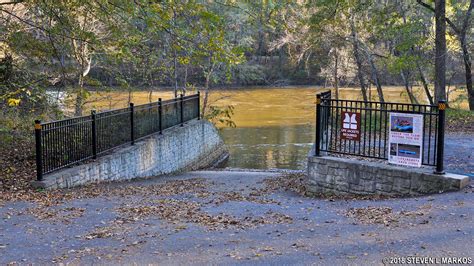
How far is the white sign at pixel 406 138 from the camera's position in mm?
7644

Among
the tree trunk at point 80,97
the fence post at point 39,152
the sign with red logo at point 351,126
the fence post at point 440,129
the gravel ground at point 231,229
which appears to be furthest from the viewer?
the tree trunk at point 80,97

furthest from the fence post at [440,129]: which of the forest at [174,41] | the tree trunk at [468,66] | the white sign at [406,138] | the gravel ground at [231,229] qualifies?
the tree trunk at [468,66]

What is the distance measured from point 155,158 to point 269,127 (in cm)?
1512

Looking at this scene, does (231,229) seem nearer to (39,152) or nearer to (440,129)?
(440,129)

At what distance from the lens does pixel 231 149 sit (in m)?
22.7

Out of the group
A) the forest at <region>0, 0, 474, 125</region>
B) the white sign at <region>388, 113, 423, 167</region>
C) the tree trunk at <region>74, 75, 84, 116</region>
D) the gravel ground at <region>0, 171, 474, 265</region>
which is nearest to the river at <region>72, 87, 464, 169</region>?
the tree trunk at <region>74, 75, 84, 116</region>

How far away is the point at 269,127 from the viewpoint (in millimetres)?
28250

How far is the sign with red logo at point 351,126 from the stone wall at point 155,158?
5606mm

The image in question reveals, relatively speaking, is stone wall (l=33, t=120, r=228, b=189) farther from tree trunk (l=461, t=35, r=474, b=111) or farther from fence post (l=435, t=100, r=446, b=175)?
tree trunk (l=461, t=35, r=474, b=111)

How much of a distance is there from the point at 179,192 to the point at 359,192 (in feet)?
11.7

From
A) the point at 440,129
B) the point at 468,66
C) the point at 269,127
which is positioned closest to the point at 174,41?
the point at 440,129

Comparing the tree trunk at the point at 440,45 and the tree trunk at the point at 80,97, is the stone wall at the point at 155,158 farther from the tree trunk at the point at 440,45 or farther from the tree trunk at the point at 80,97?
the tree trunk at the point at 440,45

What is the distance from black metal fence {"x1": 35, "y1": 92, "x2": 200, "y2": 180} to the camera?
9188 millimetres

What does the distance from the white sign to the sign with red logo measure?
720 mm
